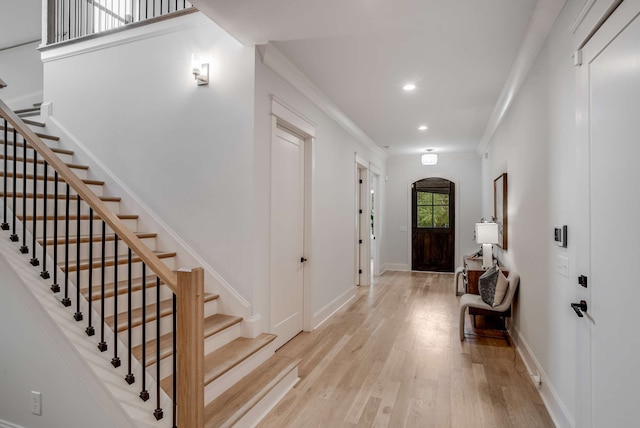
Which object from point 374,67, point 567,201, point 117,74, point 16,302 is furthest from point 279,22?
point 16,302

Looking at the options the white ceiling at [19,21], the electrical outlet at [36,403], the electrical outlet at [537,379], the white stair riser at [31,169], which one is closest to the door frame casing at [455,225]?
the electrical outlet at [537,379]

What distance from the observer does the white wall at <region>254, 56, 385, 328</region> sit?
9.96 feet

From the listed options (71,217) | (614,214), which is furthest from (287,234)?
(614,214)

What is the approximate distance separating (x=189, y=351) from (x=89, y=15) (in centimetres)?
465

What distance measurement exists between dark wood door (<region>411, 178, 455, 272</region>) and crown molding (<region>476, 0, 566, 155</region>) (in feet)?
11.8

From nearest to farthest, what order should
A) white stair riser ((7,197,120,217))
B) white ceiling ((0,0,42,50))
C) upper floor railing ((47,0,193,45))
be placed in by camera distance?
white stair riser ((7,197,120,217))
upper floor railing ((47,0,193,45))
white ceiling ((0,0,42,50))

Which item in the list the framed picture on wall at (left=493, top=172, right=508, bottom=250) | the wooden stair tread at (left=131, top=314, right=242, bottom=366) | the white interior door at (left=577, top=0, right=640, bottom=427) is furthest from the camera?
the framed picture on wall at (left=493, top=172, right=508, bottom=250)

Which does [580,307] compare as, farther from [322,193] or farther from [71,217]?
[71,217]

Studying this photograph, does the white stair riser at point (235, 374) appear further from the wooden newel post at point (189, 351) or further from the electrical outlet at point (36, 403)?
the electrical outlet at point (36, 403)

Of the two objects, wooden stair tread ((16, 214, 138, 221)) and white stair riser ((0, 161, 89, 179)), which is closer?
wooden stair tread ((16, 214, 138, 221))

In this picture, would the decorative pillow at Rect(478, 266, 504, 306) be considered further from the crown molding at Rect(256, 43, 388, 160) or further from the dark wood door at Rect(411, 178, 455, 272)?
the dark wood door at Rect(411, 178, 455, 272)

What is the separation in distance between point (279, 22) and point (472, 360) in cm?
331

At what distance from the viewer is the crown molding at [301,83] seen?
3033mm

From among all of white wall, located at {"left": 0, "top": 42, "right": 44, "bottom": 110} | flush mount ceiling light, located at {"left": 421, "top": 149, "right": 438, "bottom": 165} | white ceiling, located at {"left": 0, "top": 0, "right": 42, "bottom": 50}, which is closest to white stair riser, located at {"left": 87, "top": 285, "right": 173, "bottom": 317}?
white wall, located at {"left": 0, "top": 42, "right": 44, "bottom": 110}
